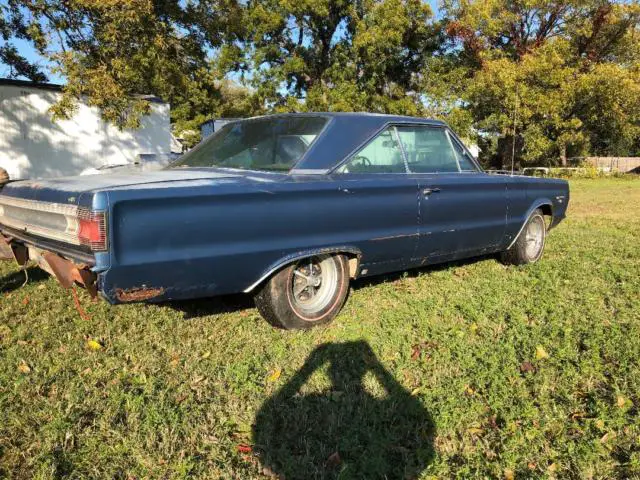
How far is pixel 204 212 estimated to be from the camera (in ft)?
9.70

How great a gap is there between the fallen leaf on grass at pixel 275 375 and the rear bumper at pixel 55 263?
110cm

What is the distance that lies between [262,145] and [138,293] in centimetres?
160

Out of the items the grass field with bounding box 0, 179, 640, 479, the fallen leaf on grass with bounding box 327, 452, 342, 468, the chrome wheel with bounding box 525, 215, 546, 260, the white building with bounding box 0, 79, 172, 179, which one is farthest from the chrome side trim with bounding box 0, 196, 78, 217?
the white building with bounding box 0, 79, 172, 179

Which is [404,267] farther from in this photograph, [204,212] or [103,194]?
[103,194]

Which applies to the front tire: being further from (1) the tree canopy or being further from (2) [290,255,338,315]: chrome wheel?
(1) the tree canopy

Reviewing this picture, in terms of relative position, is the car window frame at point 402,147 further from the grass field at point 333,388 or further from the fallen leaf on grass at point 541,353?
the fallen leaf on grass at point 541,353

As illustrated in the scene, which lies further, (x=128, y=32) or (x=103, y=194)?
(x=128, y=32)

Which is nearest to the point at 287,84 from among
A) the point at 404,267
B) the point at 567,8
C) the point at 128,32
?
the point at 567,8

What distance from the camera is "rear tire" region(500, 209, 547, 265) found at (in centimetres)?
557

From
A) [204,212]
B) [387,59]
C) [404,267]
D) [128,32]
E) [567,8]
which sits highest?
[567,8]

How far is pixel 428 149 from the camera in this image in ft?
15.1

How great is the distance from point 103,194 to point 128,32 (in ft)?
30.0

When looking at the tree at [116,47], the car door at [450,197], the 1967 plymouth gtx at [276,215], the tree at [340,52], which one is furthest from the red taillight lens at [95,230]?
the tree at [340,52]

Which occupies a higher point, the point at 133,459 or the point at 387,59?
the point at 387,59
